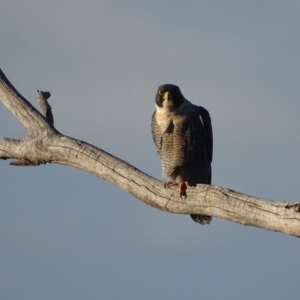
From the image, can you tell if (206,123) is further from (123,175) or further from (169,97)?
(123,175)

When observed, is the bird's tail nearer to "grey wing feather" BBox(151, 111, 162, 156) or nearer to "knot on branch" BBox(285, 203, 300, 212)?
"grey wing feather" BBox(151, 111, 162, 156)

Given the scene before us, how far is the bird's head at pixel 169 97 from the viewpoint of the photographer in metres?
9.79

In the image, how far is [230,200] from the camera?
6922 millimetres

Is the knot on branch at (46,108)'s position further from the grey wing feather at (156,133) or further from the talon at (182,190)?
the grey wing feather at (156,133)

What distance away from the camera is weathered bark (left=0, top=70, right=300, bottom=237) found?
6.65 m

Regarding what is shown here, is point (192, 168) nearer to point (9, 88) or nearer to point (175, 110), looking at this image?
point (175, 110)

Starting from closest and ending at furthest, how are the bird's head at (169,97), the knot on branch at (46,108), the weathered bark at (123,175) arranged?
the weathered bark at (123,175), the knot on branch at (46,108), the bird's head at (169,97)

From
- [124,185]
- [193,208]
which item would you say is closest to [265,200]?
[193,208]

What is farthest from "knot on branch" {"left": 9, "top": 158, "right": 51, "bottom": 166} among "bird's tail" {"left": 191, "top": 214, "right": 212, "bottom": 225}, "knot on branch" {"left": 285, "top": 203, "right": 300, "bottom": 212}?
"knot on branch" {"left": 285, "top": 203, "right": 300, "bottom": 212}

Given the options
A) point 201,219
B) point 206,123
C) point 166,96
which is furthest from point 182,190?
point 206,123

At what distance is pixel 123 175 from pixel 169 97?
2.35 meters

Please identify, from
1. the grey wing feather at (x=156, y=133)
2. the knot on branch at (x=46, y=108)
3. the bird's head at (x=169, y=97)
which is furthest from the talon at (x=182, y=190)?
the grey wing feather at (x=156, y=133)

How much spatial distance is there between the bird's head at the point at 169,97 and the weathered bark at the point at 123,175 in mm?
1854

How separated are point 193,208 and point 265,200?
2.87 ft
